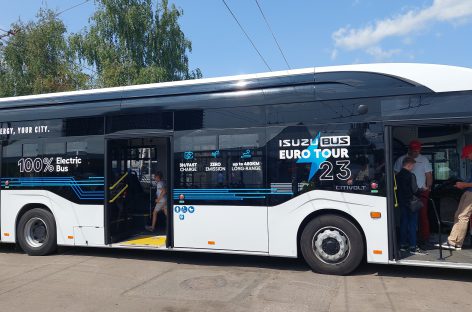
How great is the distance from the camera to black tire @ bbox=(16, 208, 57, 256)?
855cm

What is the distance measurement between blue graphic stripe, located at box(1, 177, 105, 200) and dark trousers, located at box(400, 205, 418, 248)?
555 cm

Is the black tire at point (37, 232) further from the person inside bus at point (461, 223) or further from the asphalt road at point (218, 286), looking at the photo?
the person inside bus at point (461, 223)

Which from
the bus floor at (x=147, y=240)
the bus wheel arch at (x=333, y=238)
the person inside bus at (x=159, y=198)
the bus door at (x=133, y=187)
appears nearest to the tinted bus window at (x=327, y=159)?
the bus wheel arch at (x=333, y=238)

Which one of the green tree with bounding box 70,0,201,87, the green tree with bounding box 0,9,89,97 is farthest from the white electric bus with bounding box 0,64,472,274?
the green tree with bounding box 0,9,89,97

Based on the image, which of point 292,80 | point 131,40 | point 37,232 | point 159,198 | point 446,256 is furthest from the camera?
point 131,40

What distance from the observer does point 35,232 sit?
28.9ft

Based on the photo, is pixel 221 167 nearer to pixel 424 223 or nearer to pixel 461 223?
pixel 424 223

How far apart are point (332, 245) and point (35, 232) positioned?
624cm

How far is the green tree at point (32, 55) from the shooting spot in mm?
26578

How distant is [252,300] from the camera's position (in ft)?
17.9

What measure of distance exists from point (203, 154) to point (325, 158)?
2137 millimetres

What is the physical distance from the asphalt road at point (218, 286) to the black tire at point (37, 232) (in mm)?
518

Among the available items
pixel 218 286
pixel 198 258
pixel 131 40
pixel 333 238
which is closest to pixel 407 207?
pixel 333 238

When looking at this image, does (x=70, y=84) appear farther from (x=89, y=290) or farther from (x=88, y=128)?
(x=89, y=290)
